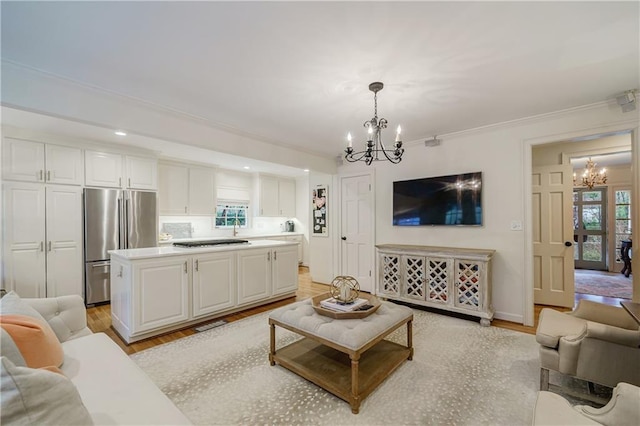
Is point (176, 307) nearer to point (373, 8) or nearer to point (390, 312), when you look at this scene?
point (390, 312)

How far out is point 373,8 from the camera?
1519mm

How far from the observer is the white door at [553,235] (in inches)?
148

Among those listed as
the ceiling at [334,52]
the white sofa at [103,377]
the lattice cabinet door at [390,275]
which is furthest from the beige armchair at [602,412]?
the lattice cabinet door at [390,275]

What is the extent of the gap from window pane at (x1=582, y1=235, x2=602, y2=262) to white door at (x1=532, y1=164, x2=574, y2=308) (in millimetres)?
4176

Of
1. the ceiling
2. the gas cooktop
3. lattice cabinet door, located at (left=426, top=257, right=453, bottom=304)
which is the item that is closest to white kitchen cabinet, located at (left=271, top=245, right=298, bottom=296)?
the gas cooktop

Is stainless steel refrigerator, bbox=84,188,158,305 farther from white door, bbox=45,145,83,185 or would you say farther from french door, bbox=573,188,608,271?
french door, bbox=573,188,608,271

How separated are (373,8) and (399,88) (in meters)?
1.02

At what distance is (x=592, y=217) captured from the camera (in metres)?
6.59

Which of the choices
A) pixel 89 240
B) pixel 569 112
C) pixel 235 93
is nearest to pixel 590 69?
pixel 569 112

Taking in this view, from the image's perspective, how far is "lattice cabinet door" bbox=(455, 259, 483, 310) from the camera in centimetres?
324

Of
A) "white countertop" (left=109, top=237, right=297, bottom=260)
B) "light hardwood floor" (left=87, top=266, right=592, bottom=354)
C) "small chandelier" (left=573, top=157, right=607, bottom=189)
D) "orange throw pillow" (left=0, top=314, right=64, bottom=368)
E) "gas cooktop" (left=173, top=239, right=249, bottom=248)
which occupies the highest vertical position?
"small chandelier" (left=573, top=157, right=607, bottom=189)

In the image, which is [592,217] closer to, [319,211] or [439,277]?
[439,277]

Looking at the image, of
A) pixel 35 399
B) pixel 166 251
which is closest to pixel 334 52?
pixel 35 399

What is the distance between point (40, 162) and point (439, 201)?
5.48 metres
